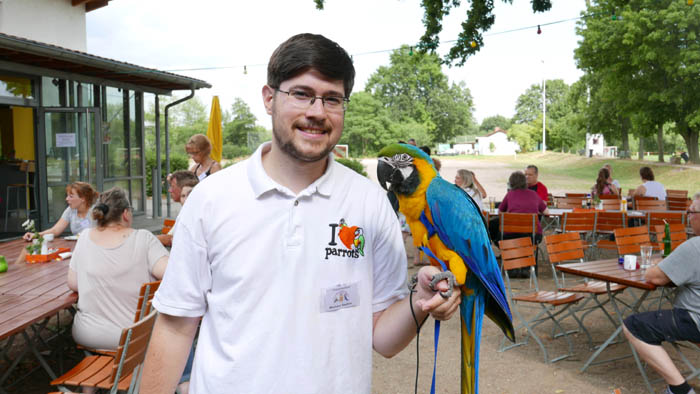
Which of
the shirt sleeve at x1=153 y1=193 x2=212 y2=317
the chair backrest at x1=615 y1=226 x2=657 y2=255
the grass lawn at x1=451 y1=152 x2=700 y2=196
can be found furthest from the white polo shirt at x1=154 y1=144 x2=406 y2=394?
the grass lawn at x1=451 y1=152 x2=700 y2=196

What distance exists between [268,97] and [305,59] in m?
0.17

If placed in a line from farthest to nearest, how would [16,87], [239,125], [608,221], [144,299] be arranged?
[239,125] → [16,87] → [608,221] → [144,299]

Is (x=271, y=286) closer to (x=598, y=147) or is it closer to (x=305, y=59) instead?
(x=305, y=59)

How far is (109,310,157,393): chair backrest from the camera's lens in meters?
2.49

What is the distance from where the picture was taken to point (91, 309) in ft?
10.7

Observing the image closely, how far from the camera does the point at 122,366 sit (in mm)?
2609

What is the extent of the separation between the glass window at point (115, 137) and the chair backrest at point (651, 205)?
10544mm

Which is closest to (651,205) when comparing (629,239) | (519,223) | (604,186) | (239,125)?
(604,186)

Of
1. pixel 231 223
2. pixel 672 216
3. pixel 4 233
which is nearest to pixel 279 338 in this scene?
pixel 231 223

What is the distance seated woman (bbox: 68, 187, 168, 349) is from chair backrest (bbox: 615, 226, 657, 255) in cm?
456

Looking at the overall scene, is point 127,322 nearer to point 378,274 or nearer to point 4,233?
point 378,274

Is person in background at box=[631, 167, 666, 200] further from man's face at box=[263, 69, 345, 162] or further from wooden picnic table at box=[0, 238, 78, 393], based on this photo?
man's face at box=[263, 69, 345, 162]

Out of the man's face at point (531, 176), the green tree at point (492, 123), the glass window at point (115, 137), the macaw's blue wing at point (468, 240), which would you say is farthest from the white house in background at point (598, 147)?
the macaw's blue wing at point (468, 240)

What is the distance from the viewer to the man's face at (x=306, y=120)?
131cm
